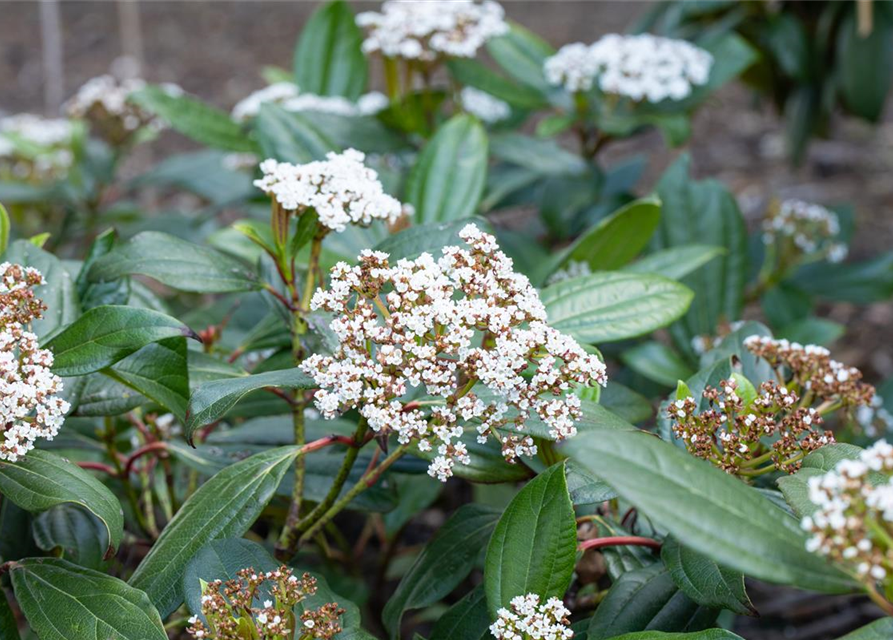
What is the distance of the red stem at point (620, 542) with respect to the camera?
97cm

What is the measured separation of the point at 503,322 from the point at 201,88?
3.64m

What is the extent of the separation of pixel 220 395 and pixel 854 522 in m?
0.53

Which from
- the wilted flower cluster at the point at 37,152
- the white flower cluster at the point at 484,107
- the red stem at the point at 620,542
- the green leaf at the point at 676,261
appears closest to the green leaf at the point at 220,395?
the red stem at the point at 620,542

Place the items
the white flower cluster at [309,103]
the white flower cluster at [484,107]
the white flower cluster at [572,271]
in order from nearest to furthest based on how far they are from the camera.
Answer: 1. the white flower cluster at [572,271]
2. the white flower cluster at [309,103]
3. the white flower cluster at [484,107]

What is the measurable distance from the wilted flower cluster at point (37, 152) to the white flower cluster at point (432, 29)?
3.51 feet

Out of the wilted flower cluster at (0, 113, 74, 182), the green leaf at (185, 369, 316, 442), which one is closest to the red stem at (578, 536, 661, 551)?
the green leaf at (185, 369, 316, 442)

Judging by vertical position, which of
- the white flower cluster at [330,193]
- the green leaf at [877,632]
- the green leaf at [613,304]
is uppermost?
the white flower cluster at [330,193]

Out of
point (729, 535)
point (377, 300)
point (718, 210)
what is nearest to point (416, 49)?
point (718, 210)

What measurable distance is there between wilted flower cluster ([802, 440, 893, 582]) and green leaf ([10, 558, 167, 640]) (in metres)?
0.56

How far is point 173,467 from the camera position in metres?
1.37

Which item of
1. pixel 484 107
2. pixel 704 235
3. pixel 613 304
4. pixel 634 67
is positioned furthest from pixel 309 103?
pixel 613 304

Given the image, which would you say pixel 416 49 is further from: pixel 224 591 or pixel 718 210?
pixel 224 591

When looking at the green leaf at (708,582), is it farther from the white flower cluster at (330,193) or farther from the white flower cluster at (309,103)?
the white flower cluster at (309,103)

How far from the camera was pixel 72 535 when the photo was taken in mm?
1084
